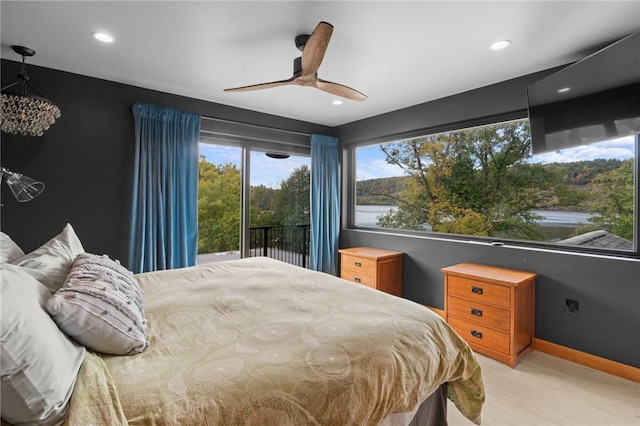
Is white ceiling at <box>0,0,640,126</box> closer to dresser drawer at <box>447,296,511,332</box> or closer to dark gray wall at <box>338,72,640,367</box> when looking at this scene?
dark gray wall at <box>338,72,640,367</box>

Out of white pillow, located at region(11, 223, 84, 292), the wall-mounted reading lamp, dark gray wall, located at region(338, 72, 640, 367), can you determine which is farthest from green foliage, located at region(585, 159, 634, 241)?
the wall-mounted reading lamp

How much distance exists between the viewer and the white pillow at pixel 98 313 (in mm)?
1064

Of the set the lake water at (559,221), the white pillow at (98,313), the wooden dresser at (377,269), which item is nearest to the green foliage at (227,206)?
the wooden dresser at (377,269)

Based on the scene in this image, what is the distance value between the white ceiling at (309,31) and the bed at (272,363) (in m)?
1.53

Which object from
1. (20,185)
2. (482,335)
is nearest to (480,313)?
(482,335)

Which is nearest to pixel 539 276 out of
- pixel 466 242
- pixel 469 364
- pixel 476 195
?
pixel 466 242

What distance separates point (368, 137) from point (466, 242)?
1914 mm

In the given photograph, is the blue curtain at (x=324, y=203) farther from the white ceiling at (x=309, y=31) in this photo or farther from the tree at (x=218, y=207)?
the white ceiling at (x=309, y=31)

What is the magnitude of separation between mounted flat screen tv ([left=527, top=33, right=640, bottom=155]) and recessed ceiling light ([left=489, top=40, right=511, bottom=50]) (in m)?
0.45

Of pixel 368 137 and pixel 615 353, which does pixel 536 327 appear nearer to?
pixel 615 353

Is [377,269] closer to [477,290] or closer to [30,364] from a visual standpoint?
[477,290]

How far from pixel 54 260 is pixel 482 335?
3021 mm

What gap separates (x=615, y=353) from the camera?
239 cm

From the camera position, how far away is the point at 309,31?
2.14 meters
